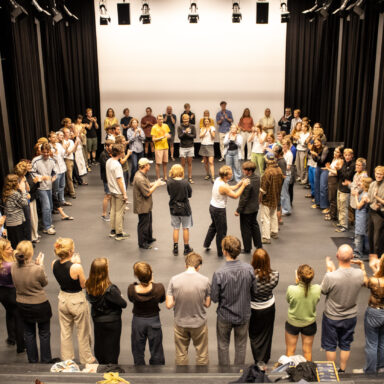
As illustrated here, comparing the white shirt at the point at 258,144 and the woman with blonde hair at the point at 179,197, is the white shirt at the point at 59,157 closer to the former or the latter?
the woman with blonde hair at the point at 179,197

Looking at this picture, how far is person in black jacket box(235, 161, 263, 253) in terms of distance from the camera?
6.32 m

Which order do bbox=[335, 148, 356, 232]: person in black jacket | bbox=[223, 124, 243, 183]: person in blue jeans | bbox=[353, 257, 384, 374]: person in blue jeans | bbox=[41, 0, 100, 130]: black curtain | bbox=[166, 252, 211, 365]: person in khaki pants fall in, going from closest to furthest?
bbox=[166, 252, 211, 365]: person in khaki pants → bbox=[353, 257, 384, 374]: person in blue jeans → bbox=[335, 148, 356, 232]: person in black jacket → bbox=[223, 124, 243, 183]: person in blue jeans → bbox=[41, 0, 100, 130]: black curtain

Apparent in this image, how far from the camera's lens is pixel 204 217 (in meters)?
8.22

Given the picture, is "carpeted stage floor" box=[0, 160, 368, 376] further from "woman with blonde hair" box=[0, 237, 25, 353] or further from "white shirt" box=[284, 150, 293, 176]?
"white shirt" box=[284, 150, 293, 176]

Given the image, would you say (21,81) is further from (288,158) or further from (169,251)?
(288,158)

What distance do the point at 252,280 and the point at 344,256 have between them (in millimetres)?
754

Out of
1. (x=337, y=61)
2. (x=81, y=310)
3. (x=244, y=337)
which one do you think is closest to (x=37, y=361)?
(x=81, y=310)

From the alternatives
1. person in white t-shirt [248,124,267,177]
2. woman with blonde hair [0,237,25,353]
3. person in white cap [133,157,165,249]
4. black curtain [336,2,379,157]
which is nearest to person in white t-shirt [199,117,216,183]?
person in white t-shirt [248,124,267,177]

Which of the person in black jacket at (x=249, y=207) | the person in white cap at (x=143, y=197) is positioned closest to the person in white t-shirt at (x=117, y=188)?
the person in white cap at (x=143, y=197)

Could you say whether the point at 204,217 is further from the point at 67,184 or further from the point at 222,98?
the point at 222,98

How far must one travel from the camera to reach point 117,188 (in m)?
7.01

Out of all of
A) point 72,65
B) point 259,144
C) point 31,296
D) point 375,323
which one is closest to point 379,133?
point 259,144

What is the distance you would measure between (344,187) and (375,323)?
11.5ft

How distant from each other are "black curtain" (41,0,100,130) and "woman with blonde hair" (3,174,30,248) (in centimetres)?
432
